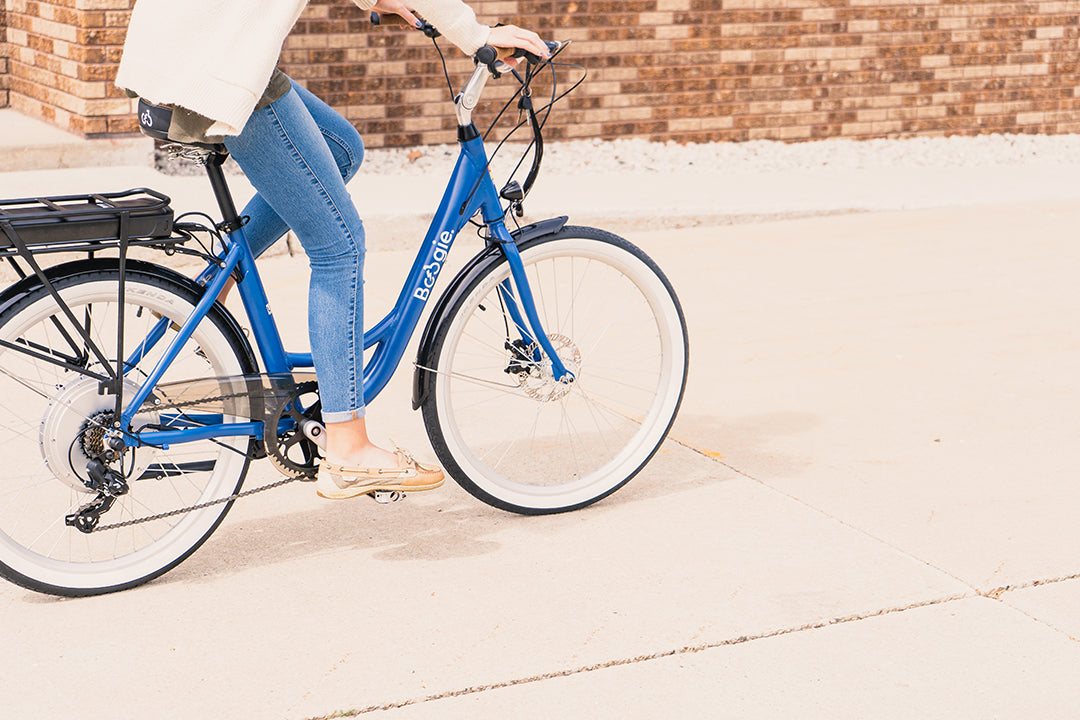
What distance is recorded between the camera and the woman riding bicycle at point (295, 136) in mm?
3074

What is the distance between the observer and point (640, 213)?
303 inches

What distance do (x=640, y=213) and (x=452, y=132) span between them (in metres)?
2.11

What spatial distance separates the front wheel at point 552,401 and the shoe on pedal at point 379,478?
0.13m

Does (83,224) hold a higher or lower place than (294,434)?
higher

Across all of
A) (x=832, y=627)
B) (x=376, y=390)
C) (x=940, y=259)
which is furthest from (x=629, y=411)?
(x=940, y=259)

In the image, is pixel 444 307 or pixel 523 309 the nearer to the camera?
pixel 444 307

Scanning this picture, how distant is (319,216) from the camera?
132 inches

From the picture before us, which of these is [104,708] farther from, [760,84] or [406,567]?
[760,84]

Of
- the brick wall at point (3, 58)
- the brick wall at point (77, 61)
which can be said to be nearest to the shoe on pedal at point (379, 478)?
the brick wall at point (77, 61)

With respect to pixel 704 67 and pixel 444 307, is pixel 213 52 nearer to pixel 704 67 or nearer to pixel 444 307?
pixel 444 307

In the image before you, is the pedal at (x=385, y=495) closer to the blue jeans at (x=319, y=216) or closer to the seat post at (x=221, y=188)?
the blue jeans at (x=319, y=216)

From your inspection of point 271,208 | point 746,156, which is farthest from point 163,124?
point 746,156

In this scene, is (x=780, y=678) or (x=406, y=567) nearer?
(x=780, y=678)

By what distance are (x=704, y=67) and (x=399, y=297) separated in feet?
21.6
